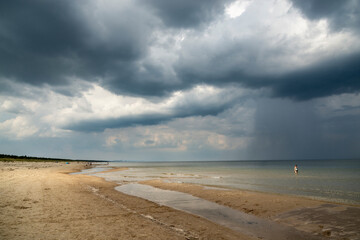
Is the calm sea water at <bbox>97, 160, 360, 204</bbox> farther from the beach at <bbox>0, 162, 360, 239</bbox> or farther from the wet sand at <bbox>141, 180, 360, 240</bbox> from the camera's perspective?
the beach at <bbox>0, 162, 360, 239</bbox>

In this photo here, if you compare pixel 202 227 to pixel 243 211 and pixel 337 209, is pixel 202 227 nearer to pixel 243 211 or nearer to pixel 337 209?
pixel 243 211

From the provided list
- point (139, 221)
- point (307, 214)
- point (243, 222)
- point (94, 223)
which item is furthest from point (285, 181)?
point (94, 223)

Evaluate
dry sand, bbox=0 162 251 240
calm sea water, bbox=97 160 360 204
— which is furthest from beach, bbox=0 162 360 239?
calm sea water, bbox=97 160 360 204

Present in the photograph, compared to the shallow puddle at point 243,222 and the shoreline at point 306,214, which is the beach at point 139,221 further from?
the shallow puddle at point 243,222

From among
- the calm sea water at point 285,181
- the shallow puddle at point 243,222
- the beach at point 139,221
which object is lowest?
the calm sea water at point 285,181

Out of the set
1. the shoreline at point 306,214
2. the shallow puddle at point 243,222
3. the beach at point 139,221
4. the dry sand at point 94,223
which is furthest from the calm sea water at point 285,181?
the dry sand at point 94,223

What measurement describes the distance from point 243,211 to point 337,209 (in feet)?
25.1

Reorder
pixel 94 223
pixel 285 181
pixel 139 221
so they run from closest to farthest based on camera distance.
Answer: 1. pixel 94 223
2. pixel 139 221
3. pixel 285 181

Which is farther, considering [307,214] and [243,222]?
[307,214]

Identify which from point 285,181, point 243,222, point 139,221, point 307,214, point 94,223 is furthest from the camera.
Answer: point 285,181

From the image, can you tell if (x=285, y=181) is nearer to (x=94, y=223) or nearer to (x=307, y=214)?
(x=307, y=214)

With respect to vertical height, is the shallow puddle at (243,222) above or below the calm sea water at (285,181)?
above

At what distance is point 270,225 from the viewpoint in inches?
529

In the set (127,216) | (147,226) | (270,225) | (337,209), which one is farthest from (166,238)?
(337,209)
